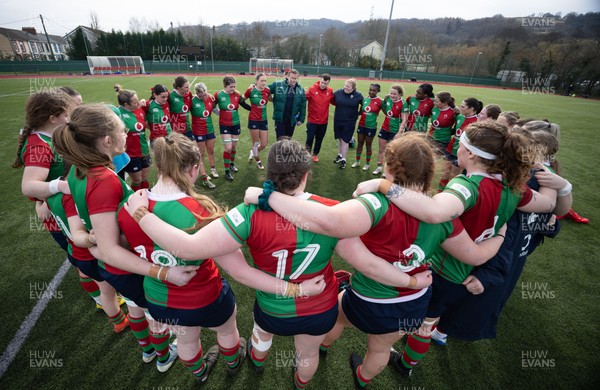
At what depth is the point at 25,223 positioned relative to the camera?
503cm

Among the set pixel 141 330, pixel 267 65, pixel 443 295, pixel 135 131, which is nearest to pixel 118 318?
pixel 141 330

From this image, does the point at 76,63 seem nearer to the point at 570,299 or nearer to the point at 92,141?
the point at 92,141

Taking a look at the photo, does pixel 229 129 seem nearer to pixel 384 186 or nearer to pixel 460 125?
pixel 460 125

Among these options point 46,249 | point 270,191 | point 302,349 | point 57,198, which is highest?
point 270,191

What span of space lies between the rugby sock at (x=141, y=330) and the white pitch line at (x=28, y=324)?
54.9 inches

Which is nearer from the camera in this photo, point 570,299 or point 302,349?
point 302,349

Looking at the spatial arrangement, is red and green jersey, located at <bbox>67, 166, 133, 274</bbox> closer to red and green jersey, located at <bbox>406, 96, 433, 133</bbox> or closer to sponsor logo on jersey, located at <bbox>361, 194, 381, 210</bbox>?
sponsor logo on jersey, located at <bbox>361, 194, 381, 210</bbox>

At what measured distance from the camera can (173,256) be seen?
1.84m

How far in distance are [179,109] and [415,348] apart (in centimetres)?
635

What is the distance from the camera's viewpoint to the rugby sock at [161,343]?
8.09 ft

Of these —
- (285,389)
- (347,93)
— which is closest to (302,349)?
(285,389)

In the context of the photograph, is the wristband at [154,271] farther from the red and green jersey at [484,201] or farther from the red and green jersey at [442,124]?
the red and green jersey at [442,124]

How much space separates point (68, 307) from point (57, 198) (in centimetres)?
205

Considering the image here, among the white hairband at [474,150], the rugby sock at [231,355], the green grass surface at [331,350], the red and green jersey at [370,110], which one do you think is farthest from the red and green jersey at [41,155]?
the red and green jersey at [370,110]
